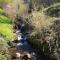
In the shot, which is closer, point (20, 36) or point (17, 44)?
point (17, 44)

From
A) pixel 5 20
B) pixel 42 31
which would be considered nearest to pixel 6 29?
pixel 5 20

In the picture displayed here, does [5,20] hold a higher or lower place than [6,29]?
higher

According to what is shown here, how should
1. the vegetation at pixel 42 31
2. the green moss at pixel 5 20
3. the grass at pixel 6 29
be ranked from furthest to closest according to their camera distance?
the green moss at pixel 5 20, the grass at pixel 6 29, the vegetation at pixel 42 31

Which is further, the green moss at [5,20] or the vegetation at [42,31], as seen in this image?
the green moss at [5,20]

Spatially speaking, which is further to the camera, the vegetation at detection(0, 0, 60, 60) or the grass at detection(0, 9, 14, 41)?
the grass at detection(0, 9, 14, 41)

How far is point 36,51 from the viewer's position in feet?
62.4

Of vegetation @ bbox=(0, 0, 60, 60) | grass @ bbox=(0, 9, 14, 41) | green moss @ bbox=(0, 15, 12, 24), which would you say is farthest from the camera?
green moss @ bbox=(0, 15, 12, 24)

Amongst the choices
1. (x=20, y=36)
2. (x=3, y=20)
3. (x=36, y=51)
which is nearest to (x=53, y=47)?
(x=36, y=51)

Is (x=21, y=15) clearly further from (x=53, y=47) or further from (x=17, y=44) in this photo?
(x=53, y=47)

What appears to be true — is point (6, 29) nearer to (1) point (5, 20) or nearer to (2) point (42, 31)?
(1) point (5, 20)

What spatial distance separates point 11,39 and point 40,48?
14.5ft

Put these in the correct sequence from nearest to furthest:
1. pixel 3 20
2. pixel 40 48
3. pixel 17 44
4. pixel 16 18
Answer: pixel 40 48
pixel 17 44
pixel 3 20
pixel 16 18

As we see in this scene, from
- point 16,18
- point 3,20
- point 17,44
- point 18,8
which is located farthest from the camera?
point 18,8

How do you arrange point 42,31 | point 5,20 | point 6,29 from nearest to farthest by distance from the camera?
point 42,31 → point 6,29 → point 5,20
